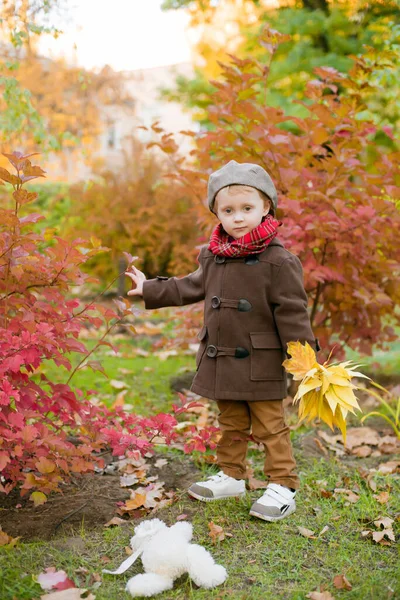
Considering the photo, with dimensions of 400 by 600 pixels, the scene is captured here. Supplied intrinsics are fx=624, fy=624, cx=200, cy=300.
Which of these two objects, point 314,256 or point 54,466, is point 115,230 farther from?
point 54,466

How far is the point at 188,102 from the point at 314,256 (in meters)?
10.9

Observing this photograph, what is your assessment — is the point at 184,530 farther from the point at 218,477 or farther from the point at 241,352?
the point at 241,352

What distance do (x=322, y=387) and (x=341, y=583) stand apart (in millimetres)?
650

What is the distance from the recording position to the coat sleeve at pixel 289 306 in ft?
8.18

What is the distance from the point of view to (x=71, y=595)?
1.95m

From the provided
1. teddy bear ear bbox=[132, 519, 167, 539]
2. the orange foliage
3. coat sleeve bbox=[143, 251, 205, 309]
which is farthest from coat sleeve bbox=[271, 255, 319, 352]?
the orange foliage

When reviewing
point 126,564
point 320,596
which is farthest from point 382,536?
point 126,564

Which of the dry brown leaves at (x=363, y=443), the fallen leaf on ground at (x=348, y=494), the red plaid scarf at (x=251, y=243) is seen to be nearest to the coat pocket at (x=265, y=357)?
the red plaid scarf at (x=251, y=243)

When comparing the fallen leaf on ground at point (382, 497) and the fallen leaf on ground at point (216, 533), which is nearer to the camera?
the fallen leaf on ground at point (216, 533)

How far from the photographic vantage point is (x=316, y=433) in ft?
12.2

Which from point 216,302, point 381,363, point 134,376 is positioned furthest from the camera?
point 381,363

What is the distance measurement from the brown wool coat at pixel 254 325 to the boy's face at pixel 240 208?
13 centimetres

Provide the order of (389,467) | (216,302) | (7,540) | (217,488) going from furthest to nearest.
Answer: (389,467)
(217,488)
(216,302)
(7,540)

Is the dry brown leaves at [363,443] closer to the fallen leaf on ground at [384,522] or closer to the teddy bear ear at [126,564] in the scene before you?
the fallen leaf on ground at [384,522]
